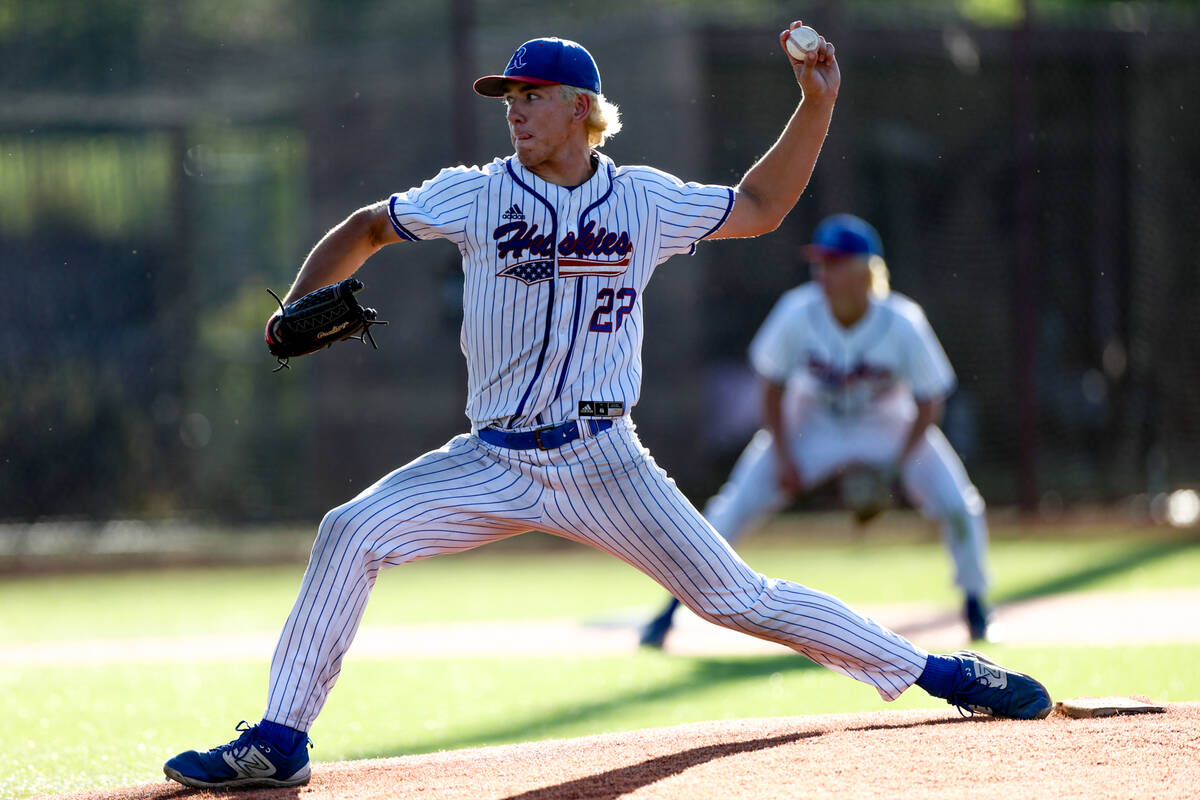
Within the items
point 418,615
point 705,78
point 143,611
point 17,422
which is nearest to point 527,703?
point 418,615

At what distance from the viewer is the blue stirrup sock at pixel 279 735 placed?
3.49 meters

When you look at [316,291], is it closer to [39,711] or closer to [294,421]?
[39,711]

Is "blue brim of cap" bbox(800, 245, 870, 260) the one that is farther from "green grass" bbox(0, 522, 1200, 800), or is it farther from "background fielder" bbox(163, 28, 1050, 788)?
"background fielder" bbox(163, 28, 1050, 788)

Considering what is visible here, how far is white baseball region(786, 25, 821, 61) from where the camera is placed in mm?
3908

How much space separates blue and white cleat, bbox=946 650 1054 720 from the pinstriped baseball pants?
0.13 m

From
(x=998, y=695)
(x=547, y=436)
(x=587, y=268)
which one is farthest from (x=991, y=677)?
(x=587, y=268)

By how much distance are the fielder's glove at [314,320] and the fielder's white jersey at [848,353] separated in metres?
3.54

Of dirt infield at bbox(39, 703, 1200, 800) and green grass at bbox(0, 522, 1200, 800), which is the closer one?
dirt infield at bbox(39, 703, 1200, 800)

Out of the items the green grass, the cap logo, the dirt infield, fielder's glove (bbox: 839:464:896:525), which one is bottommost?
the green grass

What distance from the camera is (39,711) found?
5141 millimetres

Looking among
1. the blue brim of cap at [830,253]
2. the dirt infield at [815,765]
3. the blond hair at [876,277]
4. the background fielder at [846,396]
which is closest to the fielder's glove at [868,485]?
the background fielder at [846,396]

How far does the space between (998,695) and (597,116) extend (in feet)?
6.05

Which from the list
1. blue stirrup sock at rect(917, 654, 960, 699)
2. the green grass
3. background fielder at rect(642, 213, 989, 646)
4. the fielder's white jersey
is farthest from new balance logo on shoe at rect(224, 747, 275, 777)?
the fielder's white jersey

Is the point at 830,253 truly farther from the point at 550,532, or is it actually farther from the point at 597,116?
the point at 550,532
